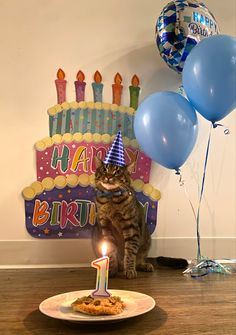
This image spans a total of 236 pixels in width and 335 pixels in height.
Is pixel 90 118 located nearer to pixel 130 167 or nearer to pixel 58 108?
Answer: pixel 58 108

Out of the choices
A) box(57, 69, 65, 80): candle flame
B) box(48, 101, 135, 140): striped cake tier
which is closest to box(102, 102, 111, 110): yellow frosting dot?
box(48, 101, 135, 140): striped cake tier

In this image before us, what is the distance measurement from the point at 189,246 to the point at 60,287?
711mm

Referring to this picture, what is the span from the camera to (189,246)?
5.98 feet

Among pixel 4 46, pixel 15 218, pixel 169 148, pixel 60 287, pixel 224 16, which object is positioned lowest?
pixel 60 287

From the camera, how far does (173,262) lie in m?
1.67

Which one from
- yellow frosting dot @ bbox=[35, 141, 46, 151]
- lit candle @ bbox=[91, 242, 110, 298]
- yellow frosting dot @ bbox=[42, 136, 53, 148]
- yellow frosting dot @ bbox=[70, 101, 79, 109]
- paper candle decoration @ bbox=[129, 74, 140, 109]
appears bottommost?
lit candle @ bbox=[91, 242, 110, 298]

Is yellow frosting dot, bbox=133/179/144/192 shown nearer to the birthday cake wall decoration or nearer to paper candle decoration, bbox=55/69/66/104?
the birthday cake wall decoration

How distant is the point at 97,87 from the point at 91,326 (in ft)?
3.63

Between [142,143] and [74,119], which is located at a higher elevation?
[74,119]

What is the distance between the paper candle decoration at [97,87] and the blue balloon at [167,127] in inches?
14.7

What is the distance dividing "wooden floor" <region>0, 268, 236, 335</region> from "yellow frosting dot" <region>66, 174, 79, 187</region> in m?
0.36

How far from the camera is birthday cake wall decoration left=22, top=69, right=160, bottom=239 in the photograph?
172 cm

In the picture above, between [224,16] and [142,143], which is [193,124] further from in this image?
[224,16]

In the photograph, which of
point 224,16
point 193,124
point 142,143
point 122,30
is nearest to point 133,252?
point 142,143
